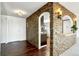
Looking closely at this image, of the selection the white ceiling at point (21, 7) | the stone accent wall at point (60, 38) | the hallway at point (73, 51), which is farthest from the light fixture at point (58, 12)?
the hallway at point (73, 51)

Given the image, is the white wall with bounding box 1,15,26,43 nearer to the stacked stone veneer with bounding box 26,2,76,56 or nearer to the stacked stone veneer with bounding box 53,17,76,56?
the stacked stone veneer with bounding box 26,2,76,56

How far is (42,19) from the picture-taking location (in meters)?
1.70

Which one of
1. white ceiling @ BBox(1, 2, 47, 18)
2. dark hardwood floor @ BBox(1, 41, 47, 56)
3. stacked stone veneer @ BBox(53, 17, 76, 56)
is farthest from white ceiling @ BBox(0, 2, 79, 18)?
dark hardwood floor @ BBox(1, 41, 47, 56)

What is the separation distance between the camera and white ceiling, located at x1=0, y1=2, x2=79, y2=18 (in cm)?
169

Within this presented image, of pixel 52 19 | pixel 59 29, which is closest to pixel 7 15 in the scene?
pixel 52 19

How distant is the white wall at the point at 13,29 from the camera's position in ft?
5.56

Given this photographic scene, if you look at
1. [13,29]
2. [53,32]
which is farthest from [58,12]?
[13,29]

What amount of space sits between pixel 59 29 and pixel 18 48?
770mm

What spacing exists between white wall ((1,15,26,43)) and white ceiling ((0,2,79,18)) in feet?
0.33

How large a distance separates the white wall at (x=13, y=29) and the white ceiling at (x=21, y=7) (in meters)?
0.10

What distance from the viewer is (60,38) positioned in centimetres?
171

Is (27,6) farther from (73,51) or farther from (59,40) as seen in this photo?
(73,51)

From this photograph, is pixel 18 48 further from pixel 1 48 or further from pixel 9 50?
pixel 1 48

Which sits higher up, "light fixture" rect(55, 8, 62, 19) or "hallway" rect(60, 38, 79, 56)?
"light fixture" rect(55, 8, 62, 19)
